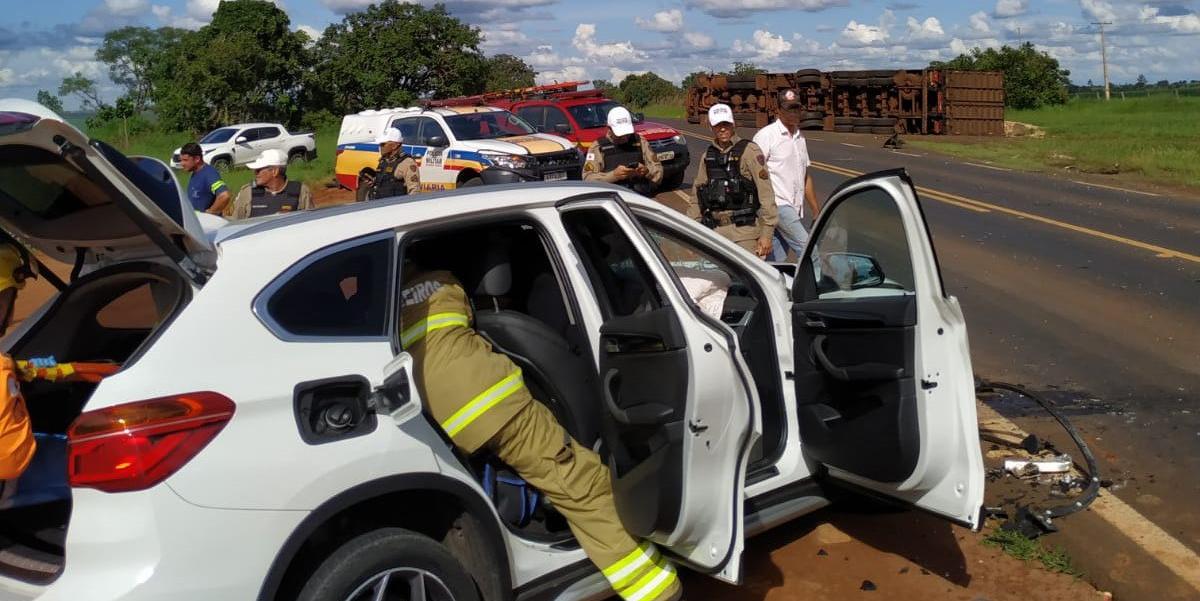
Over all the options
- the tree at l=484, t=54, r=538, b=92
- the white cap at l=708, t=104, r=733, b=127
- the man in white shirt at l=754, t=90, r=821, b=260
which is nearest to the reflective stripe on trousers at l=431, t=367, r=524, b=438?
the white cap at l=708, t=104, r=733, b=127

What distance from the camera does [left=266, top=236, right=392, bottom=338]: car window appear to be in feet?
10.1

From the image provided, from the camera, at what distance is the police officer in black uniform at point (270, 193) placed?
8336mm

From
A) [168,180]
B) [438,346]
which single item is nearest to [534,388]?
[438,346]

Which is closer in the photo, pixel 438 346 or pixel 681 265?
pixel 438 346

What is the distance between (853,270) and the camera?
174 inches

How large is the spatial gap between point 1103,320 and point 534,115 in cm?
1356

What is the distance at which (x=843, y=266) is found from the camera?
4461 mm

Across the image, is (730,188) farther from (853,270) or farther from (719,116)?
(853,270)

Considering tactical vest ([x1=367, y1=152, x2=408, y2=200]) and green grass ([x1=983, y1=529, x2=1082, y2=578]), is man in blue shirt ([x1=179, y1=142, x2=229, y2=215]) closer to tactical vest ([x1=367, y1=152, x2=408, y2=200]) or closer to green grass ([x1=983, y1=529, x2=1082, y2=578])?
tactical vest ([x1=367, y1=152, x2=408, y2=200])

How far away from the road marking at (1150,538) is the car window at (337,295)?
327 cm

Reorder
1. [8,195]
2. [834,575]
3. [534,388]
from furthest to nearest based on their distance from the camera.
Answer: [834,575] < [534,388] < [8,195]

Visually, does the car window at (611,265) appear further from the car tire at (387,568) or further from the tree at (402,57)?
the tree at (402,57)

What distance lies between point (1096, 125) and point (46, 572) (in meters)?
39.3

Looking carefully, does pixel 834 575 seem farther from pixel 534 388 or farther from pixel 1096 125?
pixel 1096 125
